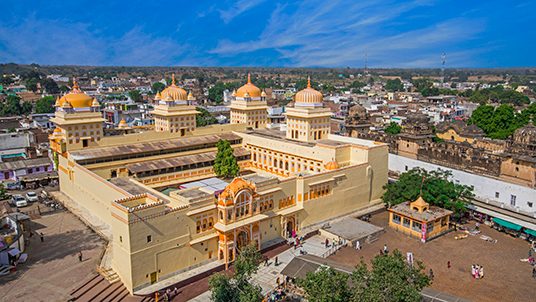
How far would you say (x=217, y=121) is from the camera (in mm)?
77688

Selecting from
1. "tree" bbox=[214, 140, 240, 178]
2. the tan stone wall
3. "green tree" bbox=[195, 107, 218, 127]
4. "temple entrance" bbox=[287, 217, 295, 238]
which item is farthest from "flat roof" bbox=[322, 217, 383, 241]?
"green tree" bbox=[195, 107, 218, 127]

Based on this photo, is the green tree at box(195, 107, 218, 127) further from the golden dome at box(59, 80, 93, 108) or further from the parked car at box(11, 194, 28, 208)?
the parked car at box(11, 194, 28, 208)

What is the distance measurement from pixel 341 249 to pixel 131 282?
1474cm

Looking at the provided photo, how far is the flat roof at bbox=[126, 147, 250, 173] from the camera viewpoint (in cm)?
3762

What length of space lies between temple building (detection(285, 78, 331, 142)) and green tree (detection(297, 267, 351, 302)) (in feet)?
Answer: 81.7

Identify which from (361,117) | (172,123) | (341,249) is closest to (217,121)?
(361,117)

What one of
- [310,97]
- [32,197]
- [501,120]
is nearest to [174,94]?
[310,97]

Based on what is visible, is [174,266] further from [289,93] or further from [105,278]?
[289,93]

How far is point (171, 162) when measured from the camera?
1558 inches

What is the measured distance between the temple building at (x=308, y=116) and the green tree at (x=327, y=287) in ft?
81.7

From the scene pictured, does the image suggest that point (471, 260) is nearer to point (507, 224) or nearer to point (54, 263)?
point (507, 224)

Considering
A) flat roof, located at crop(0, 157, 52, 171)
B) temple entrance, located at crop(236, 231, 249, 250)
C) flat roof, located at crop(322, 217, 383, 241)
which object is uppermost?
flat roof, located at crop(0, 157, 52, 171)

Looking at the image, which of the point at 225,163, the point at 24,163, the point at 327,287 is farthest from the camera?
the point at 24,163

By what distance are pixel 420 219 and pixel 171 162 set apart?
22439mm
